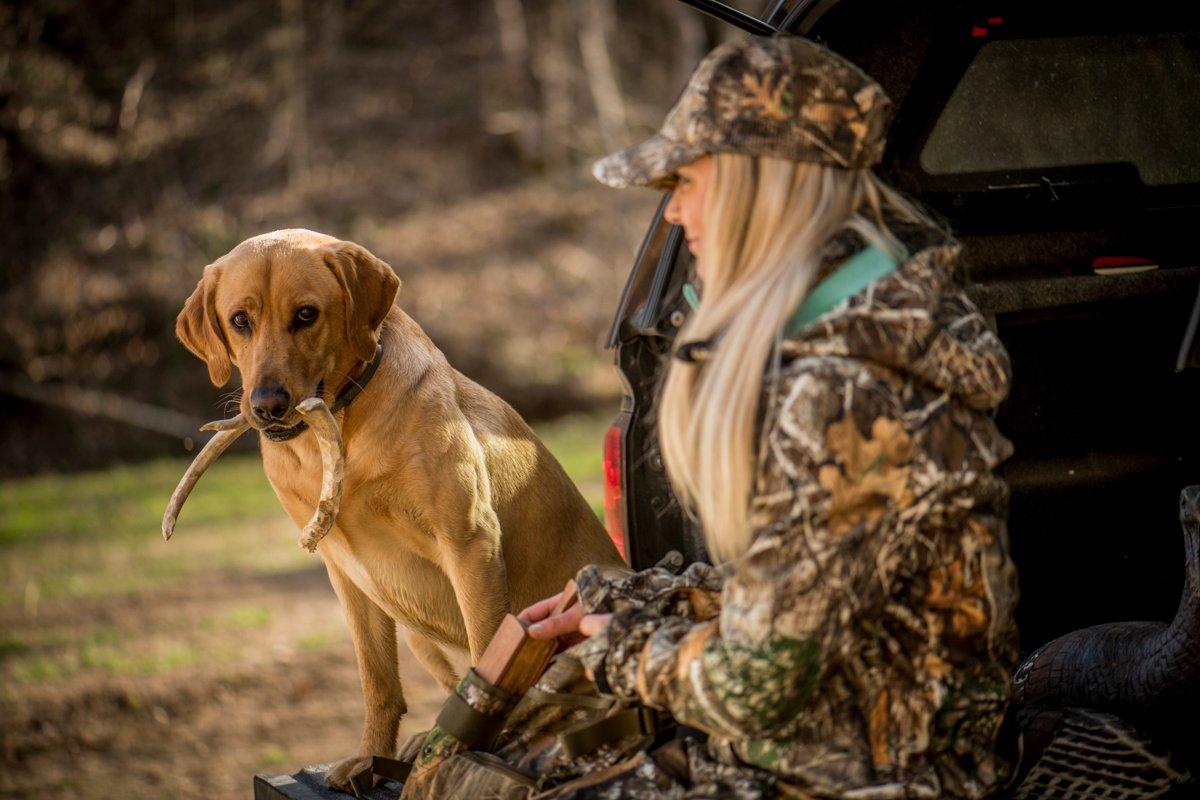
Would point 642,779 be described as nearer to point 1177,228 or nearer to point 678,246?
point 678,246

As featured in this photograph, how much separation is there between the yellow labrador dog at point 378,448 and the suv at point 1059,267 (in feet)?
1.24

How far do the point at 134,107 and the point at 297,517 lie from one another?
12167 millimetres

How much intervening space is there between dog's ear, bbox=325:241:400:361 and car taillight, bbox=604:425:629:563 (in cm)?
72

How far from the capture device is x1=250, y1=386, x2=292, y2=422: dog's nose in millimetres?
3496

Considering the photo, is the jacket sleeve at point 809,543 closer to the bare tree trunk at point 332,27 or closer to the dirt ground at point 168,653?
the dirt ground at point 168,653

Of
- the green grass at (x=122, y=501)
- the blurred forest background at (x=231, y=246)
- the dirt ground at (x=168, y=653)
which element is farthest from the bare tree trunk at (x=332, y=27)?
the dirt ground at (x=168, y=653)

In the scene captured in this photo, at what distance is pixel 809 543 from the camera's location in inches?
80.1

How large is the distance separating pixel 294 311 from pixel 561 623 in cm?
140

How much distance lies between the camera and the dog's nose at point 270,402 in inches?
138

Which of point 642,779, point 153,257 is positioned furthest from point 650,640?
point 153,257

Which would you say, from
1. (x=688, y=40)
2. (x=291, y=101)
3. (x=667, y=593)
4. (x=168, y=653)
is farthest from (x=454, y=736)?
(x=688, y=40)

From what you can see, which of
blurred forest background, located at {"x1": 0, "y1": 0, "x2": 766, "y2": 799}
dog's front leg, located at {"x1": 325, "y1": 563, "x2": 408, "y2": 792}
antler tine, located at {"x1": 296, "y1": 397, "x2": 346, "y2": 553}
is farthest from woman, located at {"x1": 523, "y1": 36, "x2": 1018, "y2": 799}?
blurred forest background, located at {"x1": 0, "y1": 0, "x2": 766, "y2": 799}

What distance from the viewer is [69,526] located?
9.82 meters

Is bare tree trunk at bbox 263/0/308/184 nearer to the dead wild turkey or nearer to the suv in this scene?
the suv
